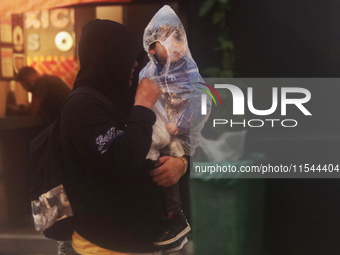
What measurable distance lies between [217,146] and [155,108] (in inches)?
26.3

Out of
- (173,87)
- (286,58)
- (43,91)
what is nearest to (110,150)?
(173,87)

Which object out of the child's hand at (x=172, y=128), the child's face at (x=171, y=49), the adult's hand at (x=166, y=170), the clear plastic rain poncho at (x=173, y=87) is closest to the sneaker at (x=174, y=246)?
the adult's hand at (x=166, y=170)

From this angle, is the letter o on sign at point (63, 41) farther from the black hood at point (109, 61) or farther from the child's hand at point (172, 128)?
the child's hand at point (172, 128)

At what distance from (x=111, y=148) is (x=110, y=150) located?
0.5 inches

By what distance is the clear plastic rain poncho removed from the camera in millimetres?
2070

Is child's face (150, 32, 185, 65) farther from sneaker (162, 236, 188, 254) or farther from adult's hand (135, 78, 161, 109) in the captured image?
sneaker (162, 236, 188, 254)

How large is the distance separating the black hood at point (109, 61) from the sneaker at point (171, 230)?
0.78 m

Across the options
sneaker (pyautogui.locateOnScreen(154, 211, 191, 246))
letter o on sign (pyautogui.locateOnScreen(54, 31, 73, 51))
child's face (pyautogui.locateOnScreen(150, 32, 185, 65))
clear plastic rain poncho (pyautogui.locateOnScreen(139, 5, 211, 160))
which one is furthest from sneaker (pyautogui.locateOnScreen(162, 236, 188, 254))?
letter o on sign (pyautogui.locateOnScreen(54, 31, 73, 51))

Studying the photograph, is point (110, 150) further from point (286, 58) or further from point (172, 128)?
point (286, 58)

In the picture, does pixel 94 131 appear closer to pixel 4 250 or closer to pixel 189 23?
pixel 189 23

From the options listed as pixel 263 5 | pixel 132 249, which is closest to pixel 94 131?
pixel 132 249

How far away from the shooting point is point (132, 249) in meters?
1.93

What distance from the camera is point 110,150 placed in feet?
5.71

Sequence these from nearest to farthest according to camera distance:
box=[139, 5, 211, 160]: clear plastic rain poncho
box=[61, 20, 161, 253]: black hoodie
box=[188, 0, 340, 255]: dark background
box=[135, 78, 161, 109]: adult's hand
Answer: box=[61, 20, 161, 253]: black hoodie
box=[135, 78, 161, 109]: adult's hand
box=[139, 5, 211, 160]: clear plastic rain poncho
box=[188, 0, 340, 255]: dark background
